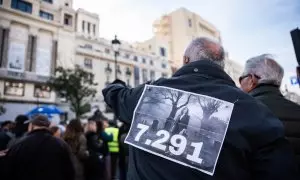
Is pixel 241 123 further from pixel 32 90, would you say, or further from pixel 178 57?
pixel 178 57

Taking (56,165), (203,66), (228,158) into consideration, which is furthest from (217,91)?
(56,165)

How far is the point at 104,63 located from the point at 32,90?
11952 mm

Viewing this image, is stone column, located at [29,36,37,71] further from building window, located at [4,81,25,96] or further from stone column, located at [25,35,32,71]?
building window, located at [4,81,25,96]

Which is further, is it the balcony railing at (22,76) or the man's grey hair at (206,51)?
the balcony railing at (22,76)

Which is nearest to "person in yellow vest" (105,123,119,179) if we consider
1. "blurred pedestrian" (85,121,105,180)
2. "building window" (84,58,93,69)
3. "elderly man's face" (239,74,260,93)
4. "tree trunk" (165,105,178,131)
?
"blurred pedestrian" (85,121,105,180)

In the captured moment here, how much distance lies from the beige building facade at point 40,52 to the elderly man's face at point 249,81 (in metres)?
28.1

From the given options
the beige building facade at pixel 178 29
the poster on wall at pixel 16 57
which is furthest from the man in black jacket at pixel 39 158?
the beige building facade at pixel 178 29

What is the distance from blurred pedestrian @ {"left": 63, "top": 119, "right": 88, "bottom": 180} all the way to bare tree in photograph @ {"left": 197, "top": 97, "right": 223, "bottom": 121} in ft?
11.5

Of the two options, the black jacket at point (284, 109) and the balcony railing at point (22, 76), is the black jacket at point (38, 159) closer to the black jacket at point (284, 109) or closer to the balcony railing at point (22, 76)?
the black jacket at point (284, 109)

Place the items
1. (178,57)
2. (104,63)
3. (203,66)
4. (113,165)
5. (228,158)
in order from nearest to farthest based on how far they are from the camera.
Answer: (228,158) < (203,66) < (113,165) < (104,63) < (178,57)

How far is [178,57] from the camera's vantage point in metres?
55.1

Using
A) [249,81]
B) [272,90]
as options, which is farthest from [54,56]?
[272,90]

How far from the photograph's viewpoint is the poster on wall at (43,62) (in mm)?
29188

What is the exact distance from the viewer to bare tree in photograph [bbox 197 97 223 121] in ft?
4.10
